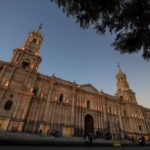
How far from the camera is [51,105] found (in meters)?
26.0

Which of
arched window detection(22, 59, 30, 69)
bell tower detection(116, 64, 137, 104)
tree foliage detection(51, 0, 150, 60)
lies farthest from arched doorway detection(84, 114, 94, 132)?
tree foliage detection(51, 0, 150, 60)

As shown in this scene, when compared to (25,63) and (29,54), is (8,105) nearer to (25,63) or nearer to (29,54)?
(25,63)

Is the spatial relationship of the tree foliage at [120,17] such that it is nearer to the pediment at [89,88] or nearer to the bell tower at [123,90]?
the pediment at [89,88]

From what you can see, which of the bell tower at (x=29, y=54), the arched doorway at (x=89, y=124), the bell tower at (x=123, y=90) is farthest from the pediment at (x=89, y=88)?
the bell tower at (x=29, y=54)

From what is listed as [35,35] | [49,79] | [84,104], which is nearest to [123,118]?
[84,104]

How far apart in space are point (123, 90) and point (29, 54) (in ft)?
99.6

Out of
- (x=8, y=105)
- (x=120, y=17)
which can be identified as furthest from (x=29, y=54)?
(x=120, y=17)

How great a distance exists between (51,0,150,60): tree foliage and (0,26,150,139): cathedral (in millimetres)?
20933

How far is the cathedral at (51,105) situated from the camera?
2220 cm

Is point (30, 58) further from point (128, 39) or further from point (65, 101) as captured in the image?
point (128, 39)

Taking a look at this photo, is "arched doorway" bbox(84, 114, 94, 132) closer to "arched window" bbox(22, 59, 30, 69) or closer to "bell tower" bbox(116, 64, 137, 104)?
"bell tower" bbox(116, 64, 137, 104)

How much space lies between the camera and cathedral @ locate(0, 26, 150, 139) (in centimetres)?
2220

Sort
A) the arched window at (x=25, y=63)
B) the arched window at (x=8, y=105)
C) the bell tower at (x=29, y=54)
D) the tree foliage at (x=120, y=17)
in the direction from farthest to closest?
1. the arched window at (x=25, y=63)
2. the bell tower at (x=29, y=54)
3. the arched window at (x=8, y=105)
4. the tree foliage at (x=120, y=17)

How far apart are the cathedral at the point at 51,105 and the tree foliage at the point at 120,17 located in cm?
2093
